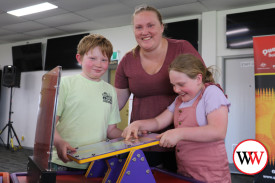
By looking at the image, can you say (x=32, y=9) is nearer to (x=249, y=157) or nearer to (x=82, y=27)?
(x=82, y=27)

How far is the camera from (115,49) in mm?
5719

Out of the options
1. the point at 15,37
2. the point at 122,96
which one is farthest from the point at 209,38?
the point at 15,37

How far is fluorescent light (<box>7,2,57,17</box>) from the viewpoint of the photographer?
14.9 ft

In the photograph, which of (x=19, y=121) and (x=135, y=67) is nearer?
(x=135, y=67)

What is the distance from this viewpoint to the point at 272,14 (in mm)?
4117

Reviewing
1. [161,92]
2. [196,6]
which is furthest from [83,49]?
[196,6]

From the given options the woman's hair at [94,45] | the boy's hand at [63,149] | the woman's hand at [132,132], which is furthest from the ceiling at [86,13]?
the boy's hand at [63,149]

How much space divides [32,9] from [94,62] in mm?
4105

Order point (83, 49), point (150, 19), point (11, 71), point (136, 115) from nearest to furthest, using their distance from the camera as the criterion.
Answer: point (83, 49), point (150, 19), point (136, 115), point (11, 71)

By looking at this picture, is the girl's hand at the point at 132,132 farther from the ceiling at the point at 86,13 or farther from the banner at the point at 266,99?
the ceiling at the point at 86,13

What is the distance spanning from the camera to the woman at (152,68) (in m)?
1.44

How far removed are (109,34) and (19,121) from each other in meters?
3.70

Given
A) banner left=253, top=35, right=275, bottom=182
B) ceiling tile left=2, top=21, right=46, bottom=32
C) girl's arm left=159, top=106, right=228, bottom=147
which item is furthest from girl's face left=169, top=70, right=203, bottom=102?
ceiling tile left=2, top=21, right=46, bottom=32

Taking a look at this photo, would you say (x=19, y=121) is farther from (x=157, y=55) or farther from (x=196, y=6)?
(x=157, y=55)
